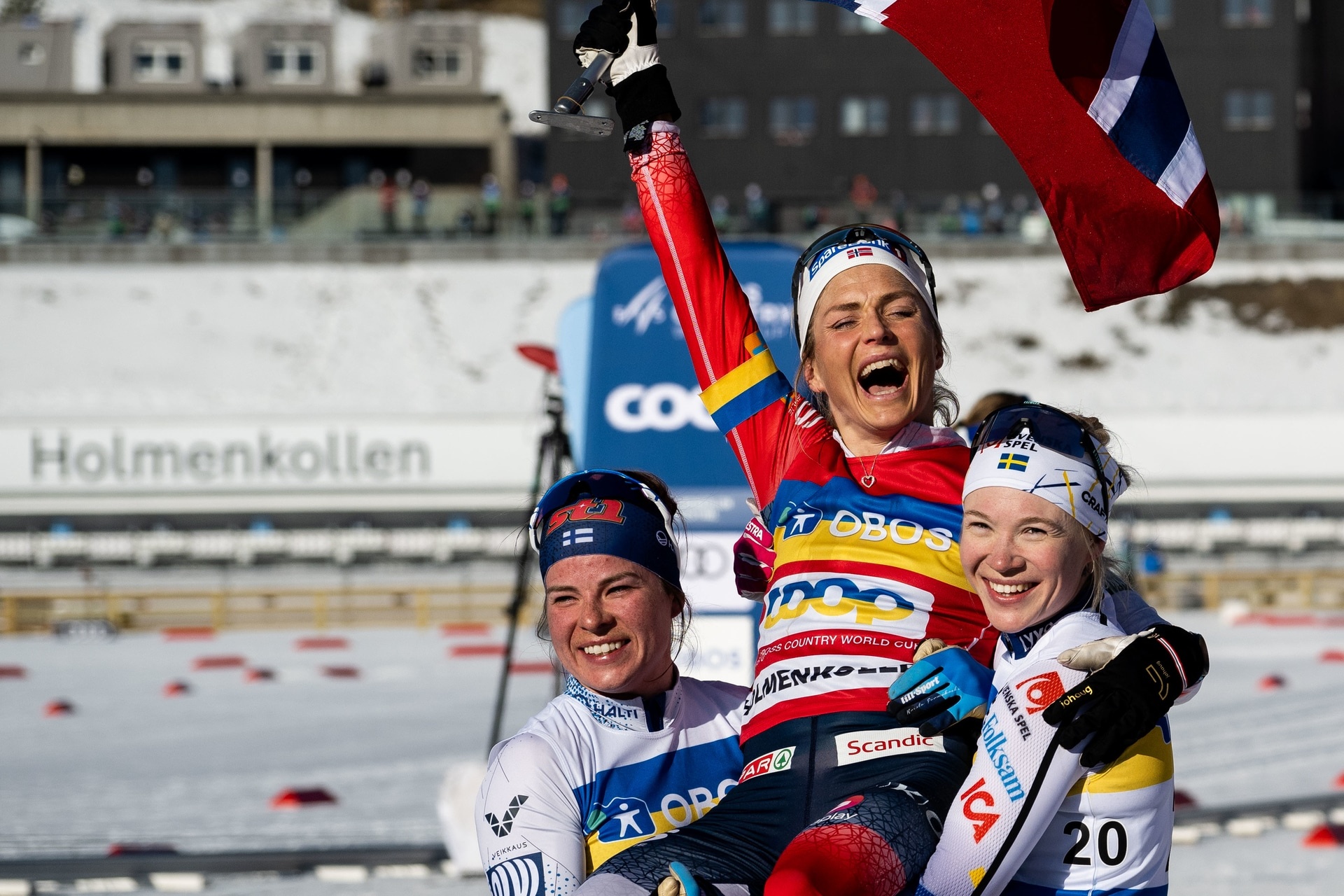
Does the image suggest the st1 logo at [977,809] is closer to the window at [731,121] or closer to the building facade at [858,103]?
the building facade at [858,103]

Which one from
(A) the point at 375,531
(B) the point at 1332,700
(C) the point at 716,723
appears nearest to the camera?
(C) the point at 716,723

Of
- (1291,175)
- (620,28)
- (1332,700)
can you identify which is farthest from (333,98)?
(620,28)

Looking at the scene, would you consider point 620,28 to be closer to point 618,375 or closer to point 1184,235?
point 1184,235

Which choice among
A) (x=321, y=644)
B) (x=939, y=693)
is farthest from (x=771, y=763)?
(x=321, y=644)

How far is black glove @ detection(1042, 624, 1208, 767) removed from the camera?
2.53 meters

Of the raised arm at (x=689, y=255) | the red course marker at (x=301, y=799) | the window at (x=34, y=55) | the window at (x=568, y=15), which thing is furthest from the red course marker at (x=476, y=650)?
the window at (x=34, y=55)

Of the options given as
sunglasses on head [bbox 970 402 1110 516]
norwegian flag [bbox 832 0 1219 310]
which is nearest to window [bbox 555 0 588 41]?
norwegian flag [bbox 832 0 1219 310]

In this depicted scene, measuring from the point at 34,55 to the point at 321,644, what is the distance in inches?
1458

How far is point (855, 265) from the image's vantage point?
317 cm

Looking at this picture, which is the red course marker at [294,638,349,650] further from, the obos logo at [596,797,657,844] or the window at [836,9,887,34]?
the window at [836,9,887,34]

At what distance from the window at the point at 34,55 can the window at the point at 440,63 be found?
1158 centimetres

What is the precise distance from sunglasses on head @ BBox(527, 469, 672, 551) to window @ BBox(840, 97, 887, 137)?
3994cm

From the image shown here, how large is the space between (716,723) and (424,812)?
5964 millimetres

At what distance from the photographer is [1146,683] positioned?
2545mm
